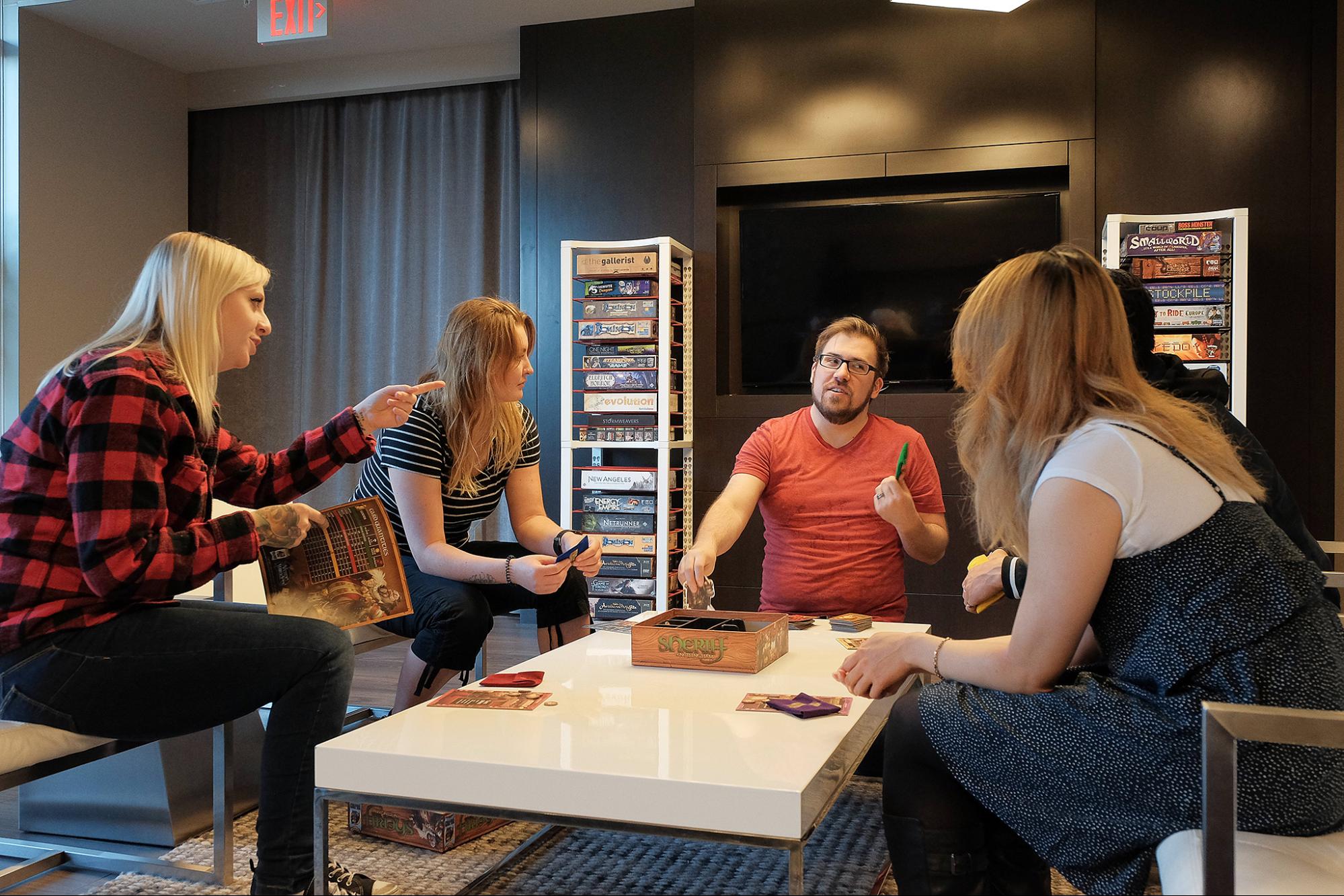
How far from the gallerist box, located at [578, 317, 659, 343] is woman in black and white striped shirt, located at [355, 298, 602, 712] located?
6.24 feet

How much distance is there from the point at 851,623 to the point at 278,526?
3.83 feet

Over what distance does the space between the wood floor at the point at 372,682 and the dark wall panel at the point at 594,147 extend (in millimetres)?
783

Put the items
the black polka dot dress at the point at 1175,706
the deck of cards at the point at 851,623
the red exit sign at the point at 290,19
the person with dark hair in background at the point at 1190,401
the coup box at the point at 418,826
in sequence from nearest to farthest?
the black polka dot dress at the point at 1175,706 → the person with dark hair in background at the point at 1190,401 → the coup box at the point at 418,826 → the deck of cards at the point at 851,623 → the red exit sign at the point at 290,19

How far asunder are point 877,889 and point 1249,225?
3.64 meters

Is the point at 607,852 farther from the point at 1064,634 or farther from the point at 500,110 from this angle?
the point at 500,110

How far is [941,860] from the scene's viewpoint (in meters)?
1.31

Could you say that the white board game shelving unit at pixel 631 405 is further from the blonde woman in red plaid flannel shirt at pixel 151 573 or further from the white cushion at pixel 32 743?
the white cushion at pixel 32 743

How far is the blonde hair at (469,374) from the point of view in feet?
8.27

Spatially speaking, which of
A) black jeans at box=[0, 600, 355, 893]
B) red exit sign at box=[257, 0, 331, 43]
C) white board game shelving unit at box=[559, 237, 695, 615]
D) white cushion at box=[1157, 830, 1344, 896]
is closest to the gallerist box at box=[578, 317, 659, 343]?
white board game shelving unit at box=[559, 237, 695, 615]

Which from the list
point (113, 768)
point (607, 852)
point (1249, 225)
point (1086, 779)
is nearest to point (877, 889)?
point (607, 852)

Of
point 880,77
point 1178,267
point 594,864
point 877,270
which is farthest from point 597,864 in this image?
point 880,77

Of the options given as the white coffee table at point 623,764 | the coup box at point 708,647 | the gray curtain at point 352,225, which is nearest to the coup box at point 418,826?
the coup box at point 708,647

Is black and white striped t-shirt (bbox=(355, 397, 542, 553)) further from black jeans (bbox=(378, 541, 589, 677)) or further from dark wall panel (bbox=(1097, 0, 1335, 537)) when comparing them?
dark wall panel (bbox=(1097, 0, 1335, 537))

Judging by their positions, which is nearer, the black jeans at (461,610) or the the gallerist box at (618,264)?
the black jeans at (461,610)
